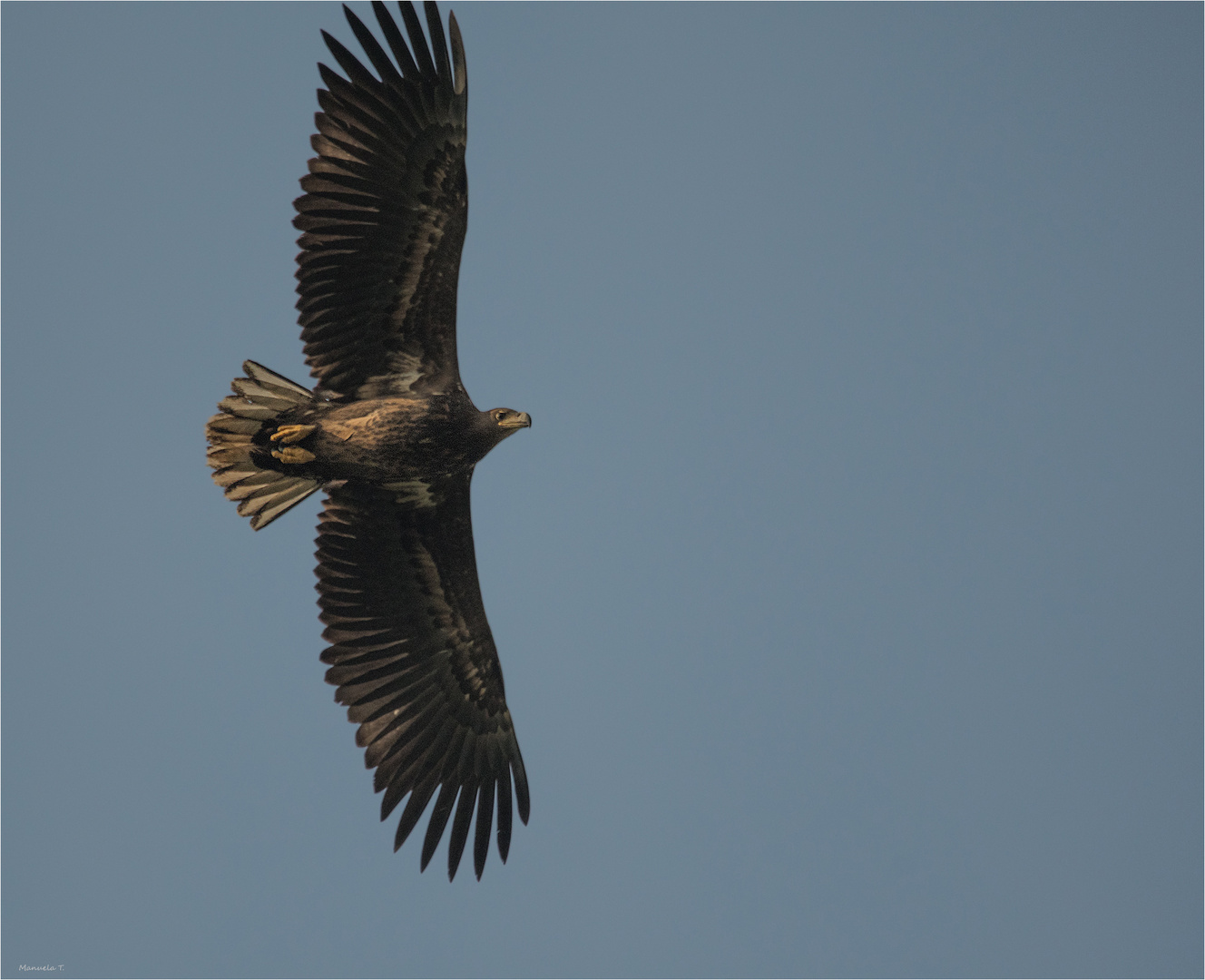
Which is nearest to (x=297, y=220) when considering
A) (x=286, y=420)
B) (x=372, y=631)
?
(x=286, y=420)

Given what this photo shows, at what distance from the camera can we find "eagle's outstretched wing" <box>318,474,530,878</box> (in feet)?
30.8

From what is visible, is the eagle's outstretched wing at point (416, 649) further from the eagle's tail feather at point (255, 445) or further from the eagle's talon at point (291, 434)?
the eagle's talon at point (291, 434)

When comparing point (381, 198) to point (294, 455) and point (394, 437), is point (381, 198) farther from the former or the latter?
point (294, 455)

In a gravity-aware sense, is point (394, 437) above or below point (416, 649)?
above

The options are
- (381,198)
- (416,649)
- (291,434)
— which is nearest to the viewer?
(381,198)

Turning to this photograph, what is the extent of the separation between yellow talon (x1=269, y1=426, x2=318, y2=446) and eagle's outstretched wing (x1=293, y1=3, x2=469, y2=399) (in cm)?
32

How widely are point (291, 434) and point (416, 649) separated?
2.01 m

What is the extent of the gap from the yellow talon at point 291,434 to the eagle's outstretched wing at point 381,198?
32 cm

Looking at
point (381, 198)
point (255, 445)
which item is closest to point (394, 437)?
point (255, 445)

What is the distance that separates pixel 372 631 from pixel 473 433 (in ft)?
5.77

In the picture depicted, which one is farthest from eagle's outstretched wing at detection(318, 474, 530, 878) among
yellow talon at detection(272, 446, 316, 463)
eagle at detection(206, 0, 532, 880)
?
yellow talon at detection(272, 446, 316, 463)

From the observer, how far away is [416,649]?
971cm

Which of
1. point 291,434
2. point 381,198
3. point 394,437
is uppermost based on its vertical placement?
point 381,198

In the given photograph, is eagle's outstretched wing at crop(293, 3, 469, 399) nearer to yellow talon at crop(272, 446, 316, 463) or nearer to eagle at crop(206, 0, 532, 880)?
eagle at crop(206, 0, 532, 880)
